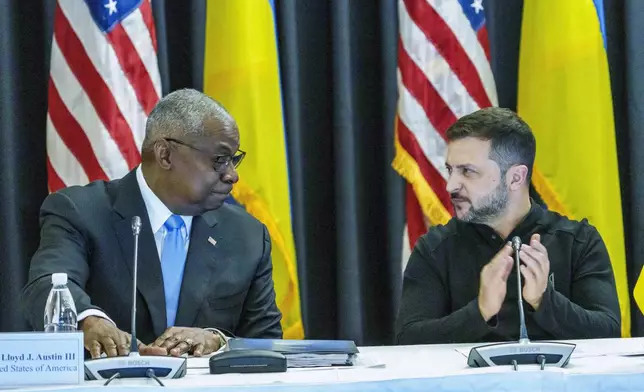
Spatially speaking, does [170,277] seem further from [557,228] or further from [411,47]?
[411,47]

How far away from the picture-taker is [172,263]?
322 cm

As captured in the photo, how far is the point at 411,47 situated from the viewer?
13.4ft

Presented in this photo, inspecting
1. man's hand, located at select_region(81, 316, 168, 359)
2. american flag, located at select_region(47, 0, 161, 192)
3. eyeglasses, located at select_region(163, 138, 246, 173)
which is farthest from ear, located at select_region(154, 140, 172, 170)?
man's hand, located at select_region(81, 316, 168, 359)

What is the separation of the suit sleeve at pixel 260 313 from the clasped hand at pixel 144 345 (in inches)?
21.8

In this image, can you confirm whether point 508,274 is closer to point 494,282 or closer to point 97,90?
point 494,282

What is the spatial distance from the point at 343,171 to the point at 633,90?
126cm

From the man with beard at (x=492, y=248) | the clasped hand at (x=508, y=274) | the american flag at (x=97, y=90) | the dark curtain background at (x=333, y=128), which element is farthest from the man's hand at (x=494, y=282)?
the american flag at (x=97, y=90)

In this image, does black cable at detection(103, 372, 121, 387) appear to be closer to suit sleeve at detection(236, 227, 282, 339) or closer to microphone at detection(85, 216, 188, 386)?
microphone at detection(85, 216, 188, 386)

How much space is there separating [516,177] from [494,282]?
1.99ft

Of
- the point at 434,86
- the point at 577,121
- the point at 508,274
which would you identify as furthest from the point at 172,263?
the point at 577,121

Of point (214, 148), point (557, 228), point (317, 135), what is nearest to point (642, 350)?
point (557, 228)

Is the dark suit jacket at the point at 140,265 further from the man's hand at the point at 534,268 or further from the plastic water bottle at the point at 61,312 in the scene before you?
the man's hand at the point at 534,268

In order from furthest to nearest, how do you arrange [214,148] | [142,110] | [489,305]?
[142,110]
[214,148]
[489,305]

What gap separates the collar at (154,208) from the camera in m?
3.23
